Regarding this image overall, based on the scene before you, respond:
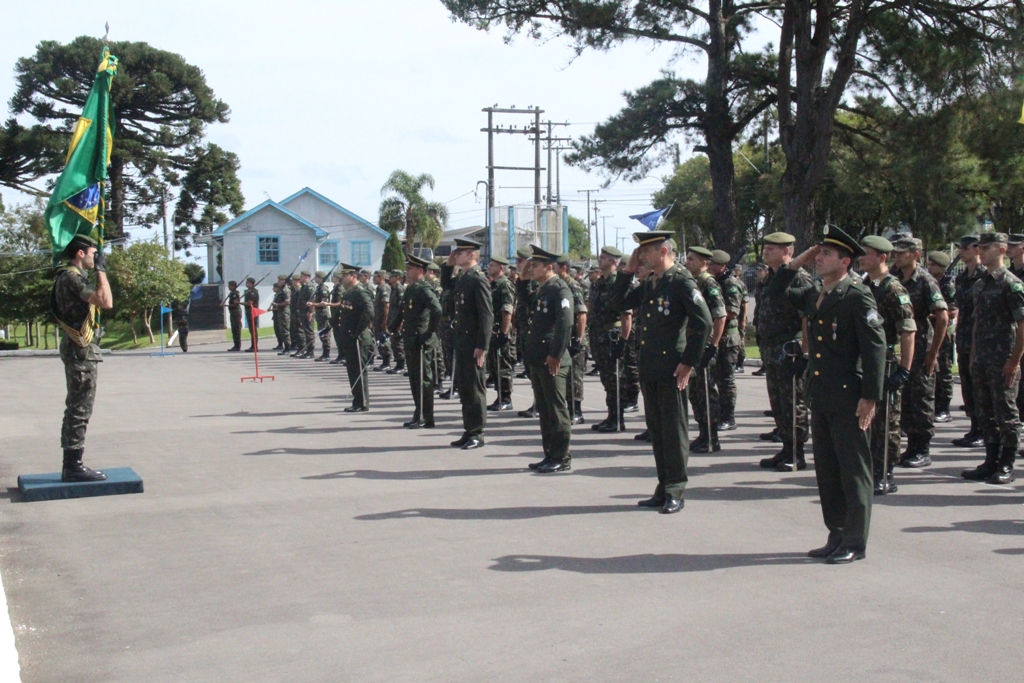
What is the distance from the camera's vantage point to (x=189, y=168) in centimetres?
5578

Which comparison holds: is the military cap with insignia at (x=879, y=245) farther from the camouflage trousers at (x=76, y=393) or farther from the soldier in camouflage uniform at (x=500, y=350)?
the soldier in camouflage uniform at (x=500, y=350)

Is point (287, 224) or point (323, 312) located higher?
point (287, 224)

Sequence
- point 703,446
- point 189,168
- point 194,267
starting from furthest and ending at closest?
point 194,267, point 189,168, point 703,446

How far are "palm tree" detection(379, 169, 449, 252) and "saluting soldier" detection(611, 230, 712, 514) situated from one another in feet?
183

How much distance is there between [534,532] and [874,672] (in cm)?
294

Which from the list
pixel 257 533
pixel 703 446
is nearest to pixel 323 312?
pixel 703 446

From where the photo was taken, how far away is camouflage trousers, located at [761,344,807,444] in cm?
980

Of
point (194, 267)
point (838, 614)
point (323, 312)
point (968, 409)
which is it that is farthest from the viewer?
point (194, 267)

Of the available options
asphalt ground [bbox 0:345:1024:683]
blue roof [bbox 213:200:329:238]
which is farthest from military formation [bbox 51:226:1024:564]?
blue roof [bbox 213:200:329:238]

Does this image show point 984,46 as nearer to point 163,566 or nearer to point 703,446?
point 703,446

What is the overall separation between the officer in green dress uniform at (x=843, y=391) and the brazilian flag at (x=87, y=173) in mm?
5969

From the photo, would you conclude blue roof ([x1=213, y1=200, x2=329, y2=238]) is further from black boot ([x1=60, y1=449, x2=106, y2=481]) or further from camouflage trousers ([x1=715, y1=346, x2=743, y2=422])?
black boot ([x1=60, y1=449, x2=106, y2=481])

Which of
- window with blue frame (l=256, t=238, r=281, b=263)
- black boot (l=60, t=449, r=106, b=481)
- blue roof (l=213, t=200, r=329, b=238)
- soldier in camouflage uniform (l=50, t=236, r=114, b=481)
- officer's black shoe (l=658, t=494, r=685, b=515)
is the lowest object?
officer's black shoe (l=658, t=494, r=685, b=515)

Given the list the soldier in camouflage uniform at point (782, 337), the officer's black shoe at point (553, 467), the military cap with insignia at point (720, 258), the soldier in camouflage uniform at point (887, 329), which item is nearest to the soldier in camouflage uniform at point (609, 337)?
the military cap with insignia at point (720, 258)
